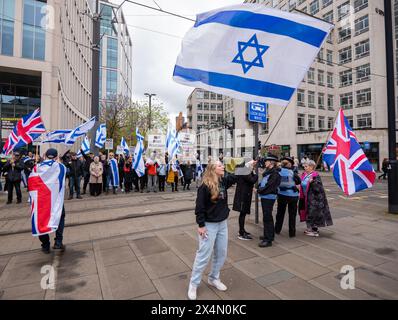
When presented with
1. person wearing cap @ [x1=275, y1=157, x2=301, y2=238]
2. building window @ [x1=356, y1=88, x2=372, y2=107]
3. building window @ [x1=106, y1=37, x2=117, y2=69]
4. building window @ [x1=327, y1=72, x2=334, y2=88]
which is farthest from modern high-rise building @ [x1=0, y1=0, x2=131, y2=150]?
building window @ [x1=106, y1=37, x2=117, y2=69]

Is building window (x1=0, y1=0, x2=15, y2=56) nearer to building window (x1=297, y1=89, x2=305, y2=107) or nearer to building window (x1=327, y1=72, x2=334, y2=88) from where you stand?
building window (x1=297, y1=89, x2=305, y2=107)

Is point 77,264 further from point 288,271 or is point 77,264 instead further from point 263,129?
point 263,129

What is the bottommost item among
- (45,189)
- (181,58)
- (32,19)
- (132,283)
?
(132,283)

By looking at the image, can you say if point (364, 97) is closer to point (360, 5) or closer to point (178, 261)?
point (360, 5)

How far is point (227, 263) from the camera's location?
4176 mm

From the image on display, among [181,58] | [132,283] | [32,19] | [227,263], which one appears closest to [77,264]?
[132,283]

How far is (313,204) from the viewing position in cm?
566

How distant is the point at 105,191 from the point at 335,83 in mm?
39925

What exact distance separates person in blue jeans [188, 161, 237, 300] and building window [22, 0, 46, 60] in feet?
80.7

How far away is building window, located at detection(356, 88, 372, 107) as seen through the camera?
33719mm

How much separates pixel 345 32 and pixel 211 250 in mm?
45338

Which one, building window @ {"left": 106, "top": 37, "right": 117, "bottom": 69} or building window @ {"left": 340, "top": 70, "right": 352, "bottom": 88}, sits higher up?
building window @ {"left": 106, "top": 37, "right": 117, "bottom": 69}

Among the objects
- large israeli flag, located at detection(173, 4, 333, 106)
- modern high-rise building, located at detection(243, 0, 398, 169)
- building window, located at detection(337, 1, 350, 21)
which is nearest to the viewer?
large israeli flag, located at detection(173, 4, 333, 106)

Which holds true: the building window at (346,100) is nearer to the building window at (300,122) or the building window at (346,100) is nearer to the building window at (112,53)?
the building window at (300,122)
